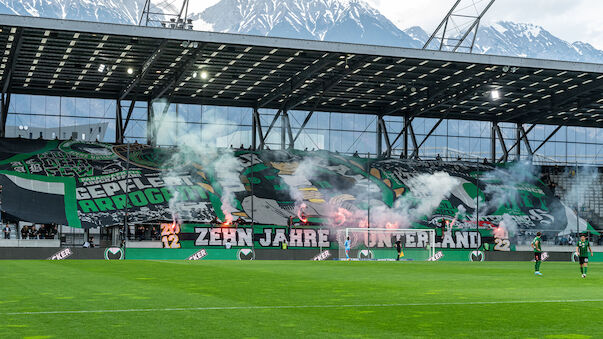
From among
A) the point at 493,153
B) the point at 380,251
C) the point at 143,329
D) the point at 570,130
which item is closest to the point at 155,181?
the point at 380,251

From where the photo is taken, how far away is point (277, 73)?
201 feet

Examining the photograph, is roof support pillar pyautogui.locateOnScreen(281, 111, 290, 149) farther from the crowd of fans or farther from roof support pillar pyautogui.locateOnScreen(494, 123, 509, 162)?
the crowd of fans

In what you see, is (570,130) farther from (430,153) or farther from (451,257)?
(451,257)

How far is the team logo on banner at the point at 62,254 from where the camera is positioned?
46.2 meters

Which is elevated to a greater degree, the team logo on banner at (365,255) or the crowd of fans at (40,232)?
the crowd of fans at (40,232)

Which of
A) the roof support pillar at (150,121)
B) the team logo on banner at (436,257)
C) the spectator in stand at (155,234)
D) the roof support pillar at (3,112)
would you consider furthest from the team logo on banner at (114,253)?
the team logo on banner at (436,257)

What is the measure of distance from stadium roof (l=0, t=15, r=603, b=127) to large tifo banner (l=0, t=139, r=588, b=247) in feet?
17.5

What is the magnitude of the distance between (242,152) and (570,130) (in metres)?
36.6

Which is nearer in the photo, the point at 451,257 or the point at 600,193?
the point at 451,257

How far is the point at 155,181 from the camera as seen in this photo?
6216cm

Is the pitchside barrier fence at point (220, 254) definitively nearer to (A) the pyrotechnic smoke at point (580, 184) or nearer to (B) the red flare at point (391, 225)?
(B) the red flare at point (391, 225)

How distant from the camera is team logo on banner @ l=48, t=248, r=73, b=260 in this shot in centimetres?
4616

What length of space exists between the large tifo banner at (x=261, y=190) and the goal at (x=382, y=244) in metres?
1.75

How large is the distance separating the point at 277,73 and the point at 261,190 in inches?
380
